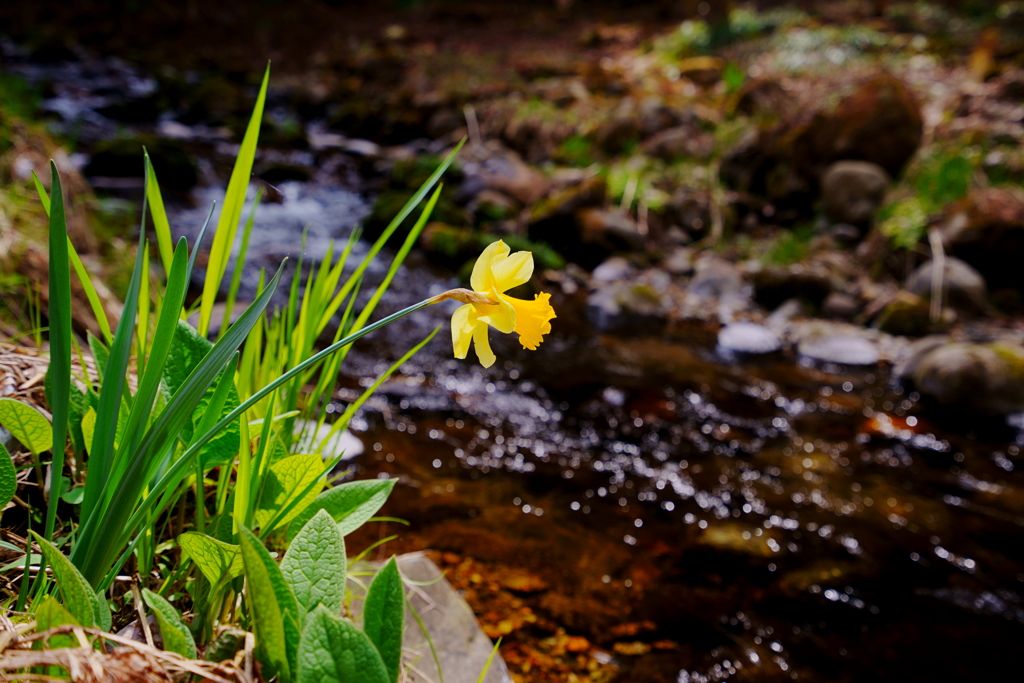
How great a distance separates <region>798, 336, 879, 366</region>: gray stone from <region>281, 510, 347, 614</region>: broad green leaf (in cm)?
394

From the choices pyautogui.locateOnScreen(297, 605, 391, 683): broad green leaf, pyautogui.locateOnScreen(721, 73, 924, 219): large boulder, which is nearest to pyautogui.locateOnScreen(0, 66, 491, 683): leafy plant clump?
pyautogui.locateOnScreen(297, 605, 391, 683): broad green leaf

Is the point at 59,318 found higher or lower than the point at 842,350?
higher

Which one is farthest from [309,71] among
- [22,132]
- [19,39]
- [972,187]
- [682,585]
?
[682,585]

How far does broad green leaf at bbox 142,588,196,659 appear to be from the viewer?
0.60 metres

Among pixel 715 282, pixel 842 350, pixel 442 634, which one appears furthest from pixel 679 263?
pixel 442 634

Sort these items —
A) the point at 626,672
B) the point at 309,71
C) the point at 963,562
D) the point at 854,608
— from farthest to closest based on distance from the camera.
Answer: the point at 309,71
the point at 963,562
the point at 854,608
the point at 626,672

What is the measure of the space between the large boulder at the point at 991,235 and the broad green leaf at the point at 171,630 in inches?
225

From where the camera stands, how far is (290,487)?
31.2 inches

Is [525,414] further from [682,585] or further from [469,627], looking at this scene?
[469,627]

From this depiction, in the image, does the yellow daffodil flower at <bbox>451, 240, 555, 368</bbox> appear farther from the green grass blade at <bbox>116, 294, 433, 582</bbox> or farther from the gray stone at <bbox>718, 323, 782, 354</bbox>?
the gray stone at <bbox>718, 323, 782, 354</bbox>

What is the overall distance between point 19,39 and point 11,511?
57.3 feet

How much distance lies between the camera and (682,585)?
1.77 meters

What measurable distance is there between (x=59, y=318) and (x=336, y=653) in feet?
1.52

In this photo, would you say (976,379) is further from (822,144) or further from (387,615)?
(387,615)
